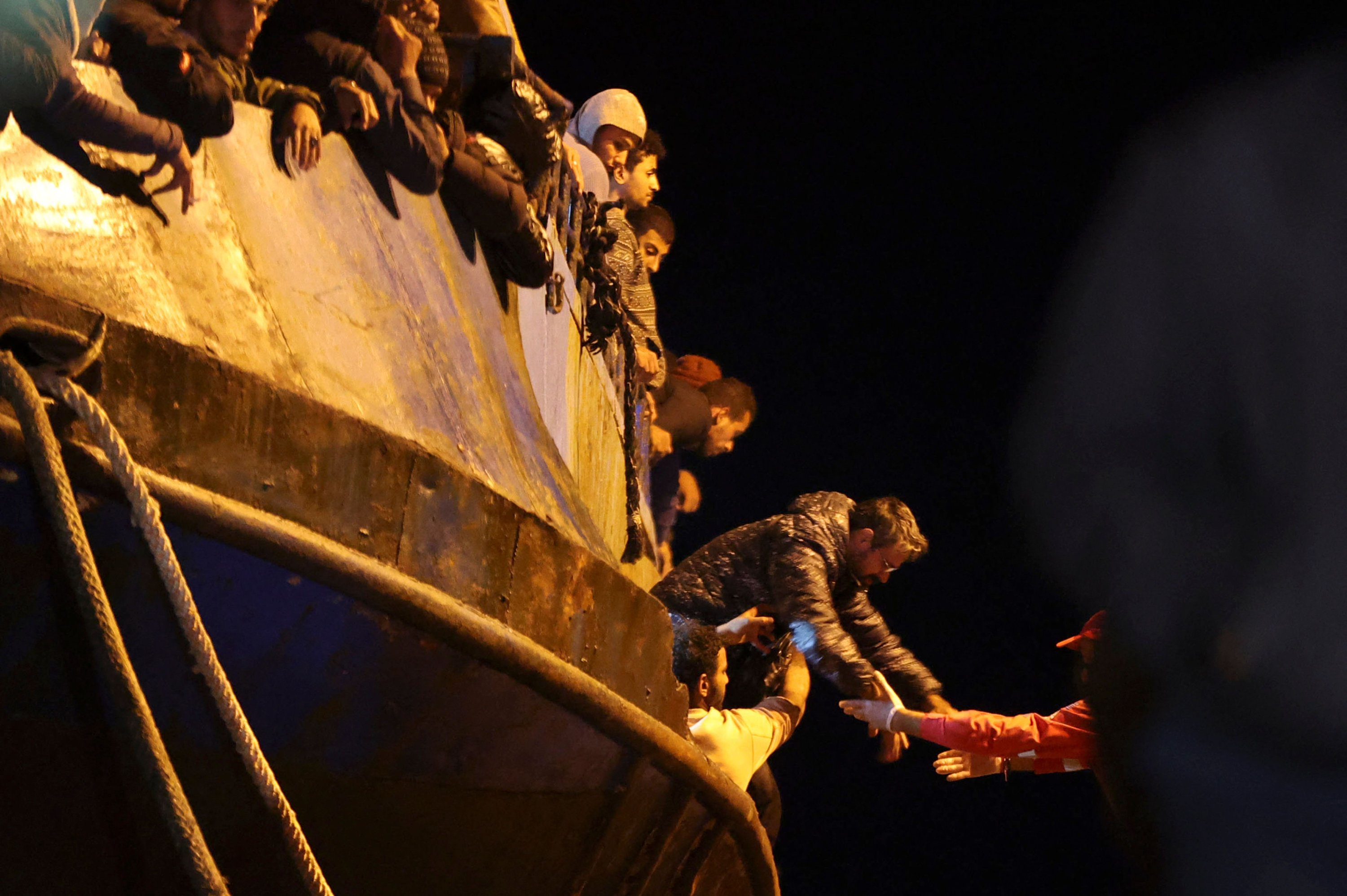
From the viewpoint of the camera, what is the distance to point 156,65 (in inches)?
95.8

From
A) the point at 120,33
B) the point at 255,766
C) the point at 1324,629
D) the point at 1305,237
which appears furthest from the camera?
the point at 1305,237

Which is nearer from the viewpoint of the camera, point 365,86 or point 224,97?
point 224,97

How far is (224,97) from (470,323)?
104 centimetres

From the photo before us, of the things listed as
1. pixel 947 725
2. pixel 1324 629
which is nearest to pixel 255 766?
pixel 947 725

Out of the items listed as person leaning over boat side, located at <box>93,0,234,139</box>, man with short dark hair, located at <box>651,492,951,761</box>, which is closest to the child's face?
man with short dark hair, located at <box>651,492,951,761</box>

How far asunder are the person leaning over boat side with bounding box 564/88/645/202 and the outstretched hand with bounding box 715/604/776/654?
2889mm

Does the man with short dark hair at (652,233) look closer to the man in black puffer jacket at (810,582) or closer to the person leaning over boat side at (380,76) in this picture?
the man in black puffer jacket at (810,582)

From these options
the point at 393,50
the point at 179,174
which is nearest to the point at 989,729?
the point at 393,50

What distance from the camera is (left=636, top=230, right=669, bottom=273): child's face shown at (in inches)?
320

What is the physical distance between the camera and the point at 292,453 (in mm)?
2104

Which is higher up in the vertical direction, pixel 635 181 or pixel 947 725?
pixel 635 181

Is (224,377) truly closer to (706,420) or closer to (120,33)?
(120,33)

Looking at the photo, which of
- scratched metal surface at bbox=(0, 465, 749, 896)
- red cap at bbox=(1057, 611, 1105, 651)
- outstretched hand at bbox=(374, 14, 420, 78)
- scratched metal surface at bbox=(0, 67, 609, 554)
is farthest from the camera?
red cap at bbox=(1057, 611, 1105, 651)

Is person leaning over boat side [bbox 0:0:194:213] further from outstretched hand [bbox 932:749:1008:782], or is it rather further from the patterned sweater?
the patterned sweater
